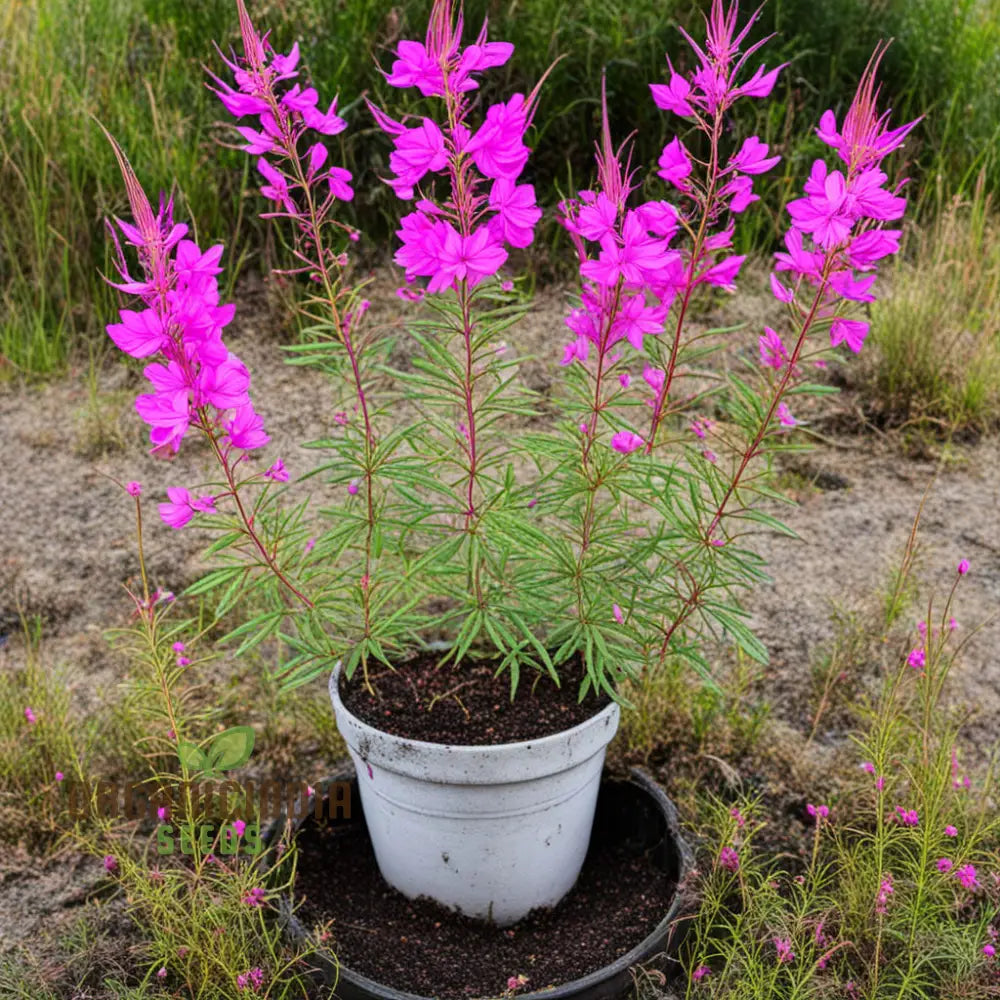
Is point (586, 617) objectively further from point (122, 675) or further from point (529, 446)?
point (122, 675)

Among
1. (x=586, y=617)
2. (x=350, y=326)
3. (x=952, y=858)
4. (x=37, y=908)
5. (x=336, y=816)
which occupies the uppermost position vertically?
(x=350, y=326)

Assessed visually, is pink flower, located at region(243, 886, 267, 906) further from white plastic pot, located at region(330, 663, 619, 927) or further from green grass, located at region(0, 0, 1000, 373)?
green grass, located at region(0, 0, 1000, 373)

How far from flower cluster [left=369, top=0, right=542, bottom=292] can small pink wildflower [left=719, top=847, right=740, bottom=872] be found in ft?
3.87

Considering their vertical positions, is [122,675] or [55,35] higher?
[55,35]

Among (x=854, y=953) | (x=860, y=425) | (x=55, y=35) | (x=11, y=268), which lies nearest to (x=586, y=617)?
(x=854, y=953)

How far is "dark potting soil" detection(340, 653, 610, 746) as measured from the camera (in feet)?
6.84

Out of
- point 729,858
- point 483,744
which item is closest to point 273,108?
point 483,744

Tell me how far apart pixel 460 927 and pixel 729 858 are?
0.52 m

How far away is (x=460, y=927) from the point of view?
218cm

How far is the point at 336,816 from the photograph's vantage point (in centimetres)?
240

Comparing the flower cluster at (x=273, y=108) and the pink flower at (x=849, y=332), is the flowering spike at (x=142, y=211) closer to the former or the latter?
the flower cluster at (x=273, y=108)

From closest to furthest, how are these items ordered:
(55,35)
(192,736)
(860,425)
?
1. (192,736)
2. (860,425)
3. (55,35)

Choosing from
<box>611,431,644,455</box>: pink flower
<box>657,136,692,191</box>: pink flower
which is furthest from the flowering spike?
<box>611,431,644,455</box>: pink flower

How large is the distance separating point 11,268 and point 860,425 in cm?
315
